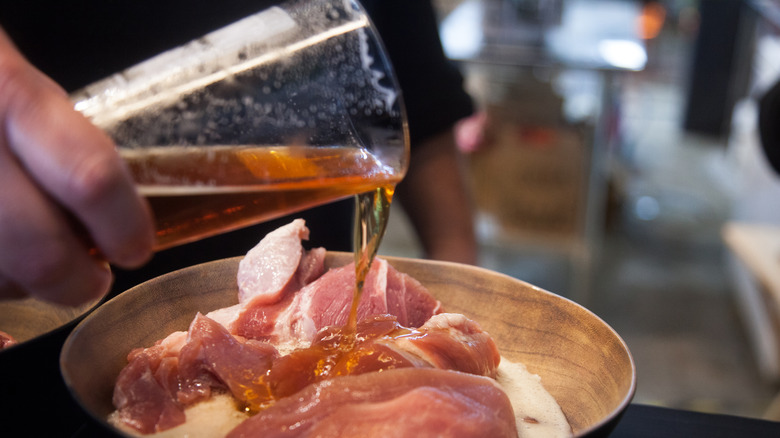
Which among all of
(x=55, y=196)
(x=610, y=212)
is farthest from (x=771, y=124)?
(x=610, y=212)

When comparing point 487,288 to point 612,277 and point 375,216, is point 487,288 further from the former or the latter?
point 612,277

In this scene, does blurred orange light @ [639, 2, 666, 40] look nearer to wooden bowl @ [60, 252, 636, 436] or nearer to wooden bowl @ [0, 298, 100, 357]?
wooden bowl @ [60, 252, 636, 436]

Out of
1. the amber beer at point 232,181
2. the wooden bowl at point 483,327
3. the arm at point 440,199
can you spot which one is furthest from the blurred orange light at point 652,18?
the amber beer at point 232,181

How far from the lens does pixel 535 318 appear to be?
0.96 metres

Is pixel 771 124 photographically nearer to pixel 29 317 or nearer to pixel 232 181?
pixel 232 181

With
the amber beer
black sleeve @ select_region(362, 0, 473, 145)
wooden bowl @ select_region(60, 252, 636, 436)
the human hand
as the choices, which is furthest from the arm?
the human hand

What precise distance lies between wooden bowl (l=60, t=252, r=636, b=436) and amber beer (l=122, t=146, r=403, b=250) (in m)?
0.22

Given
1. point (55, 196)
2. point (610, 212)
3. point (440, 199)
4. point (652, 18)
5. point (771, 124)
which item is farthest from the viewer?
point (652, 18)

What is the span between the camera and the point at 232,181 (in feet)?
2.06

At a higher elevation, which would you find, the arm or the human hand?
the human hand

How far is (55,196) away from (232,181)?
0.15m

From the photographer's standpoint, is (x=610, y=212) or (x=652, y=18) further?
(x=652, y=18)

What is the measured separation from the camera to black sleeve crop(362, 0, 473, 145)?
159cm

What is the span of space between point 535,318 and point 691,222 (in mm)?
3496
